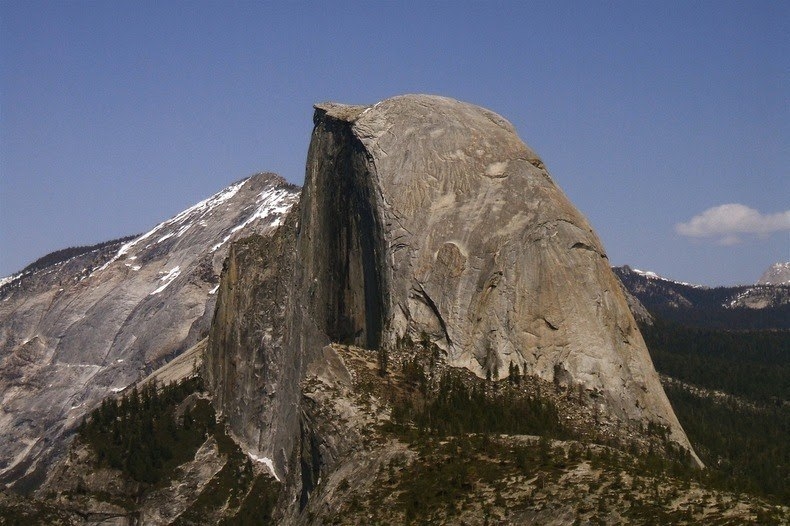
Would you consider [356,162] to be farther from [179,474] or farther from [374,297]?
[179,474]

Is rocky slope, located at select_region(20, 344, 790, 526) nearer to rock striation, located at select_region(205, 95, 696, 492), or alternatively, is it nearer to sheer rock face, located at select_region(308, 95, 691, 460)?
rock striation, located at select_region(205, 95, 696, 492)

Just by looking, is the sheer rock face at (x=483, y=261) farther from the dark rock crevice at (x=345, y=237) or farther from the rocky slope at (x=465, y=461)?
the rocky slope at (x=465, y=461)

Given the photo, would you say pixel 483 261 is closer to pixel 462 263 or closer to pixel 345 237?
pixel 462 263

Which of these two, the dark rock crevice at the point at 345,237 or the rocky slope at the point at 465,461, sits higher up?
the dark rock crevice at the point at 345,237

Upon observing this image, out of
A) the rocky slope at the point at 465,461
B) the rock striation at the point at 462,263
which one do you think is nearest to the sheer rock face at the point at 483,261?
the rock striation at the point at 462,263

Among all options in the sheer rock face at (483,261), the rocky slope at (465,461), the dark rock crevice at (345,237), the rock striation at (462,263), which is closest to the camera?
the rocky slope at (465,461)

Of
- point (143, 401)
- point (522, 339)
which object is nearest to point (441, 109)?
point (522, 339)
